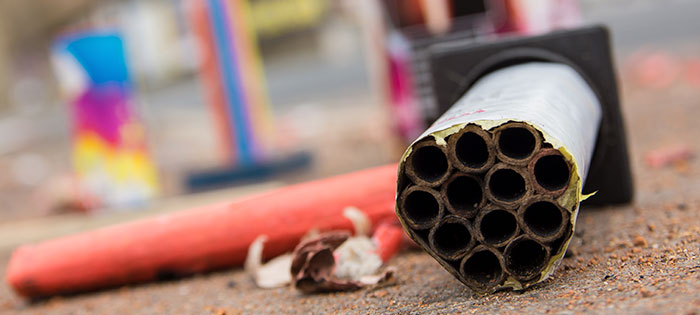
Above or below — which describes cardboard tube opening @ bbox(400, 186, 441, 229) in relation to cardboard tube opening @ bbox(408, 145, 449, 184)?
below

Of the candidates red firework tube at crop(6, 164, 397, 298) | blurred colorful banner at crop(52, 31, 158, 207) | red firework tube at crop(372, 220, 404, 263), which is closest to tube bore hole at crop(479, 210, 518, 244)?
red firework tube at crop(372, 220, 404, 263)

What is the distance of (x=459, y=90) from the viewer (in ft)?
9.39

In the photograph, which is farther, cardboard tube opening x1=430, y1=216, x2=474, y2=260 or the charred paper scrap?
the charred paper scrap

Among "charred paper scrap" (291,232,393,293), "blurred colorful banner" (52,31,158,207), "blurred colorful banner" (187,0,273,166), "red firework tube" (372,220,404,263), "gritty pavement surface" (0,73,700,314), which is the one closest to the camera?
"gritty pavement surface" (0,73,700,314)

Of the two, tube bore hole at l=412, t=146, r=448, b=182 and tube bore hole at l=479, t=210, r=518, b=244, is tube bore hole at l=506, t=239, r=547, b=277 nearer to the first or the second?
tube bore hole at l=479, t=210, r=518, b=244

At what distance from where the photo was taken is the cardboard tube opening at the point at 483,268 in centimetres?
203

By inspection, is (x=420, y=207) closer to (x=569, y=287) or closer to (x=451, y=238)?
(x=451, y=238)

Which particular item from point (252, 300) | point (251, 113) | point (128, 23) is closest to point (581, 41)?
point (252, 300)

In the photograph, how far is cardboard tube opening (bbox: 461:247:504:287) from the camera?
203 cm

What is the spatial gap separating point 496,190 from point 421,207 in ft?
0.64

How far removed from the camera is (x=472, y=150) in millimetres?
2033

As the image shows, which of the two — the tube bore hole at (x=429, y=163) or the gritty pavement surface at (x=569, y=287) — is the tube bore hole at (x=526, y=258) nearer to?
the gritty pavement surface at (x=569, y=287)

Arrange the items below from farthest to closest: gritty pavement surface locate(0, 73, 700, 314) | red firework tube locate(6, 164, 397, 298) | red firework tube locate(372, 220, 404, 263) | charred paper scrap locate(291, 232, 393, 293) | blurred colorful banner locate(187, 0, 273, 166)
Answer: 1. blurred colorful banner locate(187, 0, 273, 166)
2. red firework tube locate(6, 164, 397, 298)
3. red firework tube locate(372, 220, 404, 263)
4. charred paper scrap locate(291, 232, 393, 293)
5. gritty pavement surface locate(0, 73, 700, 314)

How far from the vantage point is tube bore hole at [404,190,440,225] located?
1985 mm
